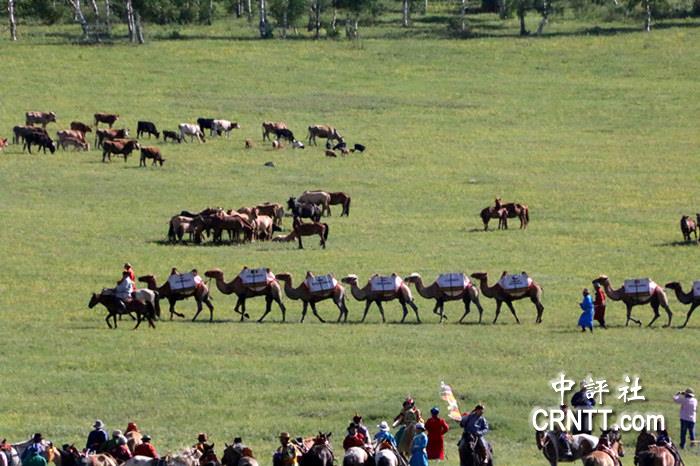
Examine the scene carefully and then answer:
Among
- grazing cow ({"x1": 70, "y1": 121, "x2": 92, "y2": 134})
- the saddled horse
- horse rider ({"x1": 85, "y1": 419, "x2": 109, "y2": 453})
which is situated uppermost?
horse rider ({"x1": 85, "y1": 419, "x2": 109, "y2": 453})

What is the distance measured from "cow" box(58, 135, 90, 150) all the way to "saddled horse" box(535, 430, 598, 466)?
43516mm

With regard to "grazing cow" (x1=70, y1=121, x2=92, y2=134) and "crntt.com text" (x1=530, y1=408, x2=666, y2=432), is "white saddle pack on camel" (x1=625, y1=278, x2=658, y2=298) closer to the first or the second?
"crntt.com text" (x1=530, y1=408, x2=666, y2=432)

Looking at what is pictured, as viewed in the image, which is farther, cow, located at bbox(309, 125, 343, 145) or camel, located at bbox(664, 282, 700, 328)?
cow, located at bbox(309, 125, 343, 145)

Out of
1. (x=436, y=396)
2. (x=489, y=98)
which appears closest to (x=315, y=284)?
(x=436, y=396)

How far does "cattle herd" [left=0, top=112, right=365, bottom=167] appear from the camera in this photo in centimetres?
6338

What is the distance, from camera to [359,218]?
5281 cm

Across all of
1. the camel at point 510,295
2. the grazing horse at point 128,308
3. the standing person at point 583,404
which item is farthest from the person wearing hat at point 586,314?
the grazing horse at point 128,308

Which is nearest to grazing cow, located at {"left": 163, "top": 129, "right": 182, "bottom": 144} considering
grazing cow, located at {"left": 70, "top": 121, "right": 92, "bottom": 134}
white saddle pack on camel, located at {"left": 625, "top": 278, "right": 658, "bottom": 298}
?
grazing cow, located at {"left": 70, "top": 121, "right": 92, "bottom": 134}

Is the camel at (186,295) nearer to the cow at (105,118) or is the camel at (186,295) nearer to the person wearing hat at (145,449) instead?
the person wearing hat at (145,449)

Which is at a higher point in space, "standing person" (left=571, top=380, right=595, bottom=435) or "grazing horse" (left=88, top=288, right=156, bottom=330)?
"standing person" (left=571, top=380, right=595, bottom=435)

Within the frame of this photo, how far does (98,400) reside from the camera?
30125 millimetres

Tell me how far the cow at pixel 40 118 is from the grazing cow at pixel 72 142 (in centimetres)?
385

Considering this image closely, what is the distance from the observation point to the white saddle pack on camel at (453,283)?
3809 centimetres

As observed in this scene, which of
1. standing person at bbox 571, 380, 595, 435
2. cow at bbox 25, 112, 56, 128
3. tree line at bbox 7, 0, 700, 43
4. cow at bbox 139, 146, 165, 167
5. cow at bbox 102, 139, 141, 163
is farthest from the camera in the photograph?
tree line at bbox 7, 0, 700, 43
